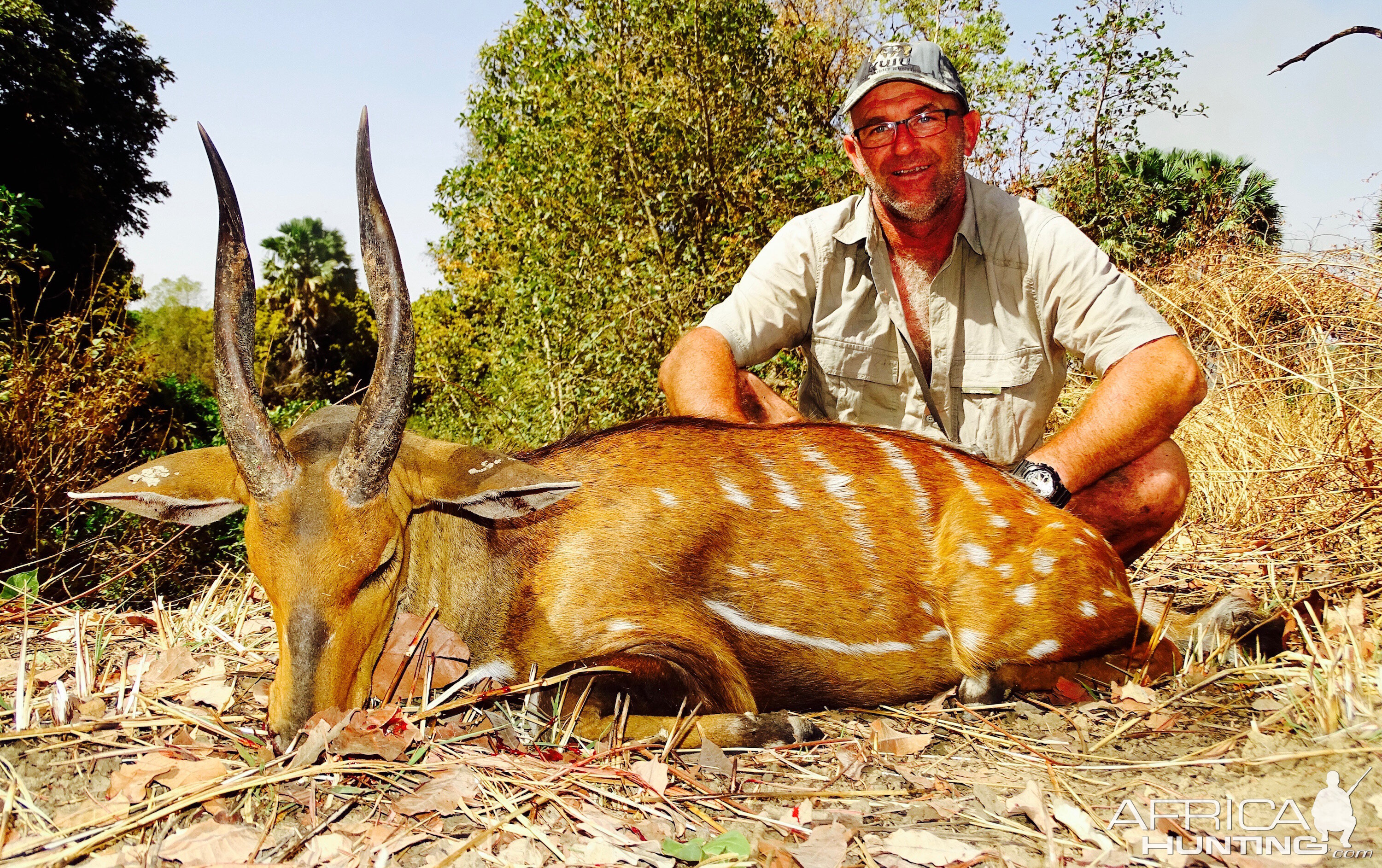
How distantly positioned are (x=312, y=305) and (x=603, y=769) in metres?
39.9

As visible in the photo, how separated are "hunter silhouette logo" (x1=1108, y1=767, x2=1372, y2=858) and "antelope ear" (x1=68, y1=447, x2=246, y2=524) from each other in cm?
281

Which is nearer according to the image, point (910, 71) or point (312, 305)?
point (910, 71)

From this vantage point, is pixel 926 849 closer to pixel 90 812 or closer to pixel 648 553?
pixel 648 553

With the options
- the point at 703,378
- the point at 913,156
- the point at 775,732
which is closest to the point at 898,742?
the point at 775,732

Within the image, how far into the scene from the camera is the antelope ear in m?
3.02

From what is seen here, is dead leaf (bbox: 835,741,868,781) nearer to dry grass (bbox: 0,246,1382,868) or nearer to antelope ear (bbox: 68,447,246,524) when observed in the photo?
dry grass (bbox: 0,246,1382,868)

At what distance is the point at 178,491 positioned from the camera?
3.04 metres

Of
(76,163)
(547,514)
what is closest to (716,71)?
(547,514)

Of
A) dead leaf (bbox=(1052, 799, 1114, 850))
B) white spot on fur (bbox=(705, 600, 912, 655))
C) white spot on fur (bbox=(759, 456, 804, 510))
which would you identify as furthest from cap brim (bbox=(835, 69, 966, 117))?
dead leaf (bbox=(1052, 799, 1114, 850))

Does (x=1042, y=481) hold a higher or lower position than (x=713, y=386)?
lower

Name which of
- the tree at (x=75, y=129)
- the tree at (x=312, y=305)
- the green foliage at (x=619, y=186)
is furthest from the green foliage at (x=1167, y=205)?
the tree at (x=312, y=305)

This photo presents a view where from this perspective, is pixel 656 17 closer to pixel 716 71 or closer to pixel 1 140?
pixel 716 71

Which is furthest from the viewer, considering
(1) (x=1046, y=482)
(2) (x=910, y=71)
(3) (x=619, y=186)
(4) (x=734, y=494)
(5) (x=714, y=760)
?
(3) (x=619, y=186)

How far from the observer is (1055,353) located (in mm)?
5172
